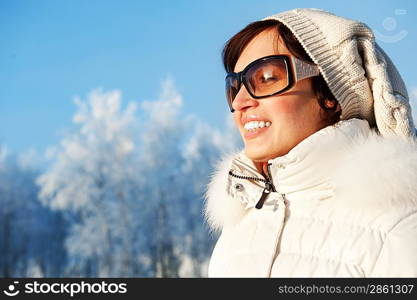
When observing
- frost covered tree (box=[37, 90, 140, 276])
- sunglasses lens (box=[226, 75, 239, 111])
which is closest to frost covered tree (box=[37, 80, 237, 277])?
frost covered tree (box=[37, 90, 140, 276])

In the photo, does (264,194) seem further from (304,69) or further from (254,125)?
(304,69)

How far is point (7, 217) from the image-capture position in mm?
23375

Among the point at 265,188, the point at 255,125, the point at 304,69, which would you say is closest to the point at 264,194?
the point at 265,188

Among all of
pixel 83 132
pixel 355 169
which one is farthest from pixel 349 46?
pixel 83 132

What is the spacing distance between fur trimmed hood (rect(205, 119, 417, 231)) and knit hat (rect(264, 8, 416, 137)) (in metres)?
0.09

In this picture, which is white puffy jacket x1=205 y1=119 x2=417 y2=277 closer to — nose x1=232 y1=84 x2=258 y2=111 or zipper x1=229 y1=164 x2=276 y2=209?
zipper x1=229 y1=164 x2=276 y2=209

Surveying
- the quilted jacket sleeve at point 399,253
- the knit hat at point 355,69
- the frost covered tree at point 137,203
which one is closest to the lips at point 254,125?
the knit hat at point 355,69

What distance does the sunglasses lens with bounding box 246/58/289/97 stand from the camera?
1.99 metres

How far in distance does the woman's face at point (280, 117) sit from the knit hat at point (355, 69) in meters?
0.10

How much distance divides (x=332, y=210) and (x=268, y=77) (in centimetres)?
55

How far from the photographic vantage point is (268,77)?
2006mm

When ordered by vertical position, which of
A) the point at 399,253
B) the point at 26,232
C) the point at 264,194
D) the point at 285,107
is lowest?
the point at 399,253

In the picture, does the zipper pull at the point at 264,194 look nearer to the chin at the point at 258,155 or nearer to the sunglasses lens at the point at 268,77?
the chin at the point at 258,155

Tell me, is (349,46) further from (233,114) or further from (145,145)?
(145,145)
